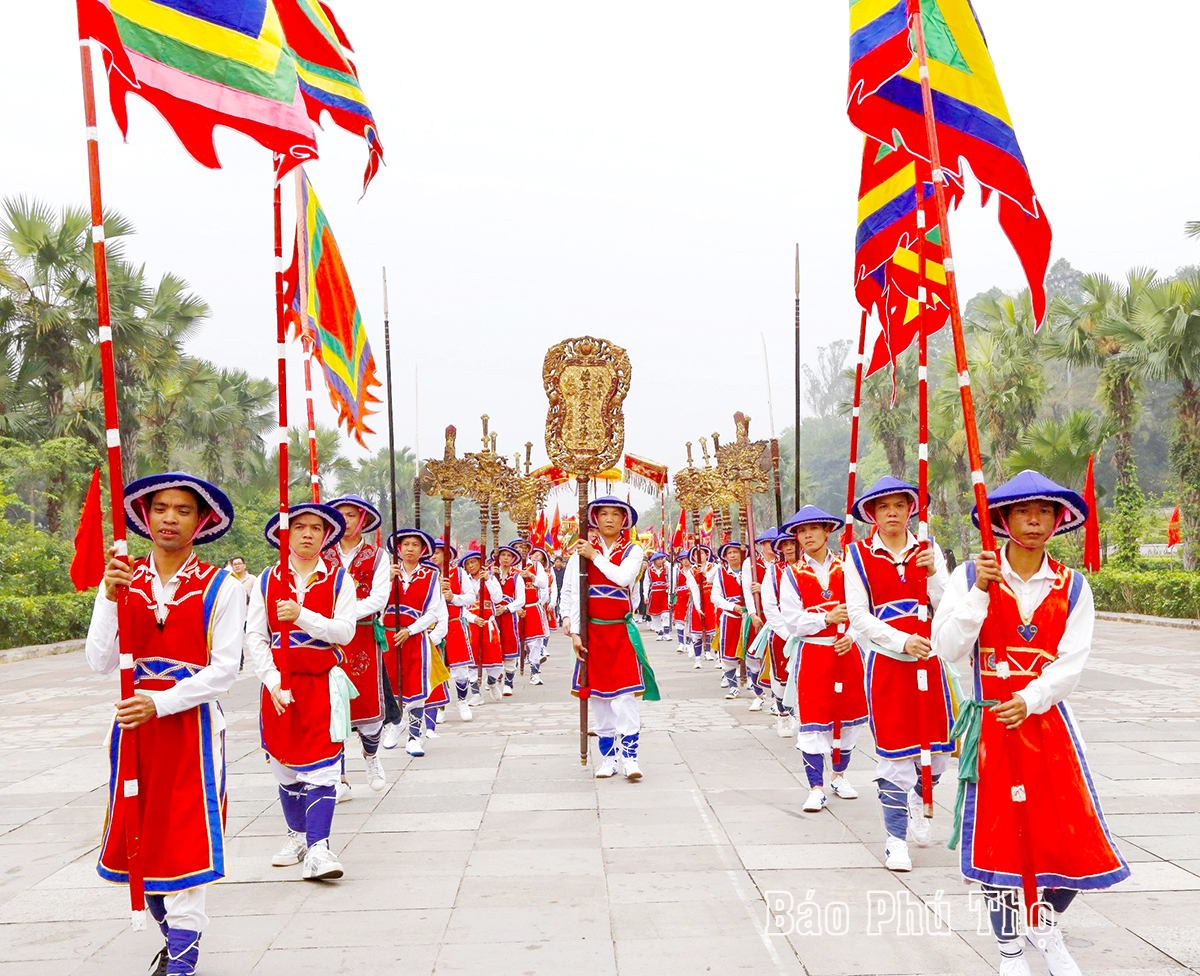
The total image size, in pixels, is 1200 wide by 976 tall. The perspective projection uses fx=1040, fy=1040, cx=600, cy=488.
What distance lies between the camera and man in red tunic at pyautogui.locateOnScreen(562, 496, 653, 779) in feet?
26.3

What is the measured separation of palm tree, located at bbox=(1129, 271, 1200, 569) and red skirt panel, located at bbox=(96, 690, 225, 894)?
19931mm

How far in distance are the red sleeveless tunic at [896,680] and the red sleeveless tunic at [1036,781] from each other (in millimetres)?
1520

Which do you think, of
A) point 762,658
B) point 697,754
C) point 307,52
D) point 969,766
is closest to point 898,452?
point 762,658

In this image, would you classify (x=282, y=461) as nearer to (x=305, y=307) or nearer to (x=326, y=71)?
(x=305, y=307)

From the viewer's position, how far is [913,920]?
4664mm

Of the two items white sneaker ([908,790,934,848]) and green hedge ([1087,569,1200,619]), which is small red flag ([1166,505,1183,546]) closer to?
green hedge ([1087,569,1200,619])

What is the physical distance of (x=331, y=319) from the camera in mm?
8539

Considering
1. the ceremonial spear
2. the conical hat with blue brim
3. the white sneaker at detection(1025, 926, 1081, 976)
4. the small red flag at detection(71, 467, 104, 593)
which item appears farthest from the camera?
the ceremonial spear

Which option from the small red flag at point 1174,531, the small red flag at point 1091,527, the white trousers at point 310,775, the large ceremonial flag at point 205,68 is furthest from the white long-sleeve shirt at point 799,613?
the small red flag at point 1174,531

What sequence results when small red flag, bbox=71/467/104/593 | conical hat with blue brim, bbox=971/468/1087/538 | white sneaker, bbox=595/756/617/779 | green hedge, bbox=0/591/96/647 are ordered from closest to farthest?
conical hat with blue brim, bbox=971/468/1087/538 → small red flag, bbox=71/467/104/593 → white sneaker, bbox=595/756/617/779 → green hedge, bbox=0/591/96/647

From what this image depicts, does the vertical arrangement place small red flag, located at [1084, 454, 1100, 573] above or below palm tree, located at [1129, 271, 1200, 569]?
below

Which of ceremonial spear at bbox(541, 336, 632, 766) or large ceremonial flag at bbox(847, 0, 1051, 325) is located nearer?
large ceremonial flag at bbox(847, 0, 1051, 325)

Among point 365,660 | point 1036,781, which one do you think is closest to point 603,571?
point 365,660

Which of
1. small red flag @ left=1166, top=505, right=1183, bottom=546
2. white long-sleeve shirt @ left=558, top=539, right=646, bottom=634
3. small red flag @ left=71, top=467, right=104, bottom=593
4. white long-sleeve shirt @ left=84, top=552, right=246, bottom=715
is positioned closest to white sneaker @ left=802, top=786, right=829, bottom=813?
white long-sleeve shirt @ left=558, top=539, right=646, bottom=634
